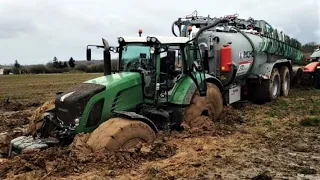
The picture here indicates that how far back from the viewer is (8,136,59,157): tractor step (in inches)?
301

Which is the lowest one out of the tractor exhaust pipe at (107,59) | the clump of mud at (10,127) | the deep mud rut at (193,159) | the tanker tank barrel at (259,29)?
the clump of mud at (10,127)

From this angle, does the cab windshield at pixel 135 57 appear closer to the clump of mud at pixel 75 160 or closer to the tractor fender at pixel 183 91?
the tractor fender at pixel 183 91

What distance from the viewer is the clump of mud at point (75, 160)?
21.5ft

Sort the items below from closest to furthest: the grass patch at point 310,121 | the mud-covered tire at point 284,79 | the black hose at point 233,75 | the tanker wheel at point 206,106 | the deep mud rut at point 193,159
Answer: the deep mud rut at point 193,159 < the tanker wheel at point 206,106 < the grass patch at point 310,121 < the black hose at point 233,75 < the mud-covered tire at point 284,79

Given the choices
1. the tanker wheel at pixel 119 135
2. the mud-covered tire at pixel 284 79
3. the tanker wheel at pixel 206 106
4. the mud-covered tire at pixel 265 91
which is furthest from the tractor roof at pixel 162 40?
the mud-covered tire at pixel 284 79

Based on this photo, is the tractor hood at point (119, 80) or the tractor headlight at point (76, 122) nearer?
the tractor headlight at point (76, 122)

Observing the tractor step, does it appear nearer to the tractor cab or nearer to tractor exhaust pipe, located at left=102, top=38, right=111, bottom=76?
the tractor cab

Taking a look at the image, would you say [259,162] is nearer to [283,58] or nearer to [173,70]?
[173,70]

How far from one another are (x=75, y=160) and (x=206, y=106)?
164 inches

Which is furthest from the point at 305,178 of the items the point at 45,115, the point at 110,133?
the point at 45,115

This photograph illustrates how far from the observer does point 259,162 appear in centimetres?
723

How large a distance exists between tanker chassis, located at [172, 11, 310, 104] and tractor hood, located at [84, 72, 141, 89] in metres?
3.02

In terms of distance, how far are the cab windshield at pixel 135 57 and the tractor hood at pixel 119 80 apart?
34 centimetres

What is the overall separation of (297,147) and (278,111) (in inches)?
177
